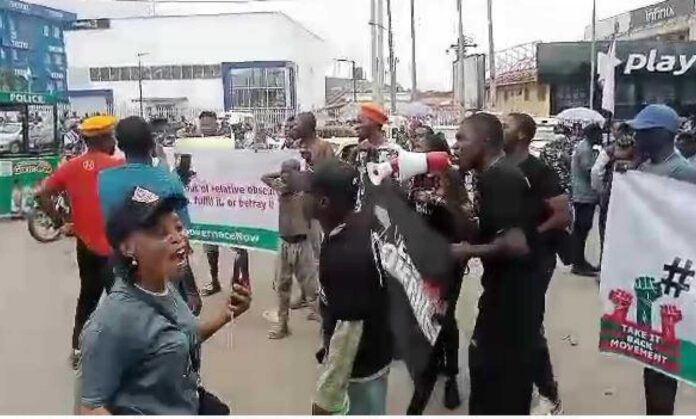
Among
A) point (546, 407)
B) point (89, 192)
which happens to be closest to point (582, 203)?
point (546, 407)

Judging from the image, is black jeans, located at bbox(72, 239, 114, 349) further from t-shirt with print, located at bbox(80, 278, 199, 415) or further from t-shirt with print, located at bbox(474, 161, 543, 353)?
t-shirt with print, located at bbox(80, 278, 199, 415)

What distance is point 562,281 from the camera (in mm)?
8727

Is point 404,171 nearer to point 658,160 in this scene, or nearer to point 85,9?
point 658,160

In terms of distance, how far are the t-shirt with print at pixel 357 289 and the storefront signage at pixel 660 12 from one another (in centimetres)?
3660

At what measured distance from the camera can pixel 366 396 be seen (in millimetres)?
3184

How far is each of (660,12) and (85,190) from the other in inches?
1548

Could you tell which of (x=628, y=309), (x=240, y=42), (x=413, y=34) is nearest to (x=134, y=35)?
(x=240, y=42)

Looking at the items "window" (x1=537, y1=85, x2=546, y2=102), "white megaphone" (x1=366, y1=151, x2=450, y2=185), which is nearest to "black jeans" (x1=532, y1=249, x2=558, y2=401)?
"white megaphone" (x1=366, y1=151, x2=450, y2=185)

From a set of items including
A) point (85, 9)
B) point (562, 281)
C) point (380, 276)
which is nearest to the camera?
point (380, 276)

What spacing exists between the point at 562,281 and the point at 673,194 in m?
5.24

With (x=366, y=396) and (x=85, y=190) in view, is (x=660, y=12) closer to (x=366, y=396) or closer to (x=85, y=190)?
(x=85, y=190)

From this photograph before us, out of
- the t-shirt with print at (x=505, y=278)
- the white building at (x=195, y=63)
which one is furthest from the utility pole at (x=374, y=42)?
the white building at (x=195, y=63)

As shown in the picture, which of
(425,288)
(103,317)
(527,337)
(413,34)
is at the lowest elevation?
(527,337)

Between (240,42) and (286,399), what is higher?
(240,42)
